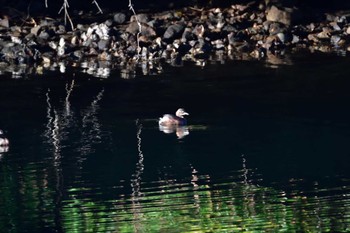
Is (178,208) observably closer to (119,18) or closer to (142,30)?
(142,30)

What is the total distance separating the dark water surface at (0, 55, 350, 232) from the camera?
2591 cm

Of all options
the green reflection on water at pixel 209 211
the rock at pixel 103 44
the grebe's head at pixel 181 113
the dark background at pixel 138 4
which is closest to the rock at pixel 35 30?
the dark background at pixel 138 4

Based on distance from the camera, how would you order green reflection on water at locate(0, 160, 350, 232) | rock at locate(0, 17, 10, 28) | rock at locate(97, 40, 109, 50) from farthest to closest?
rock at locate(0, 17, 10, 28) < rock at locate(97, 40, 109, 50) < green reflection on water at locate(0, 160, 350, 232)

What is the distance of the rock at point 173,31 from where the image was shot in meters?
47.9

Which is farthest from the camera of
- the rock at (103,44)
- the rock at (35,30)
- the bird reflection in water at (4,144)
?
the rock at (35,30)

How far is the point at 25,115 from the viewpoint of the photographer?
36875mm

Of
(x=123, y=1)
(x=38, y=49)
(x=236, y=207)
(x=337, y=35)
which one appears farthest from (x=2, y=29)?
(x=236, y=207)

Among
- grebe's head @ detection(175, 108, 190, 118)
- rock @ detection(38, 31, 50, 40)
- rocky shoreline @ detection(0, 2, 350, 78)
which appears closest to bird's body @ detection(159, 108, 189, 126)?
grebe's head @ detection(175, 108, 190, 118)

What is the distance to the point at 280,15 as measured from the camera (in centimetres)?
4981

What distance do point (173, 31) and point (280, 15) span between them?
5015mm

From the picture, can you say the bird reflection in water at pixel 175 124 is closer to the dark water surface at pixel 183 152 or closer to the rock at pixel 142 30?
the dark water surface at pixel 183 152

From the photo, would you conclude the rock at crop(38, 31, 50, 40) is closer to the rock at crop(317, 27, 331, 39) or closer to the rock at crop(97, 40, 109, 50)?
the rock at crop(97, 40, 109, 50)

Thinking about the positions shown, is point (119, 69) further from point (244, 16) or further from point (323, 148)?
point (323, 148)

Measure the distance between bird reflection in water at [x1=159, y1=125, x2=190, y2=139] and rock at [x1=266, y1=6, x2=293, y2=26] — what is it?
52.2 ft
